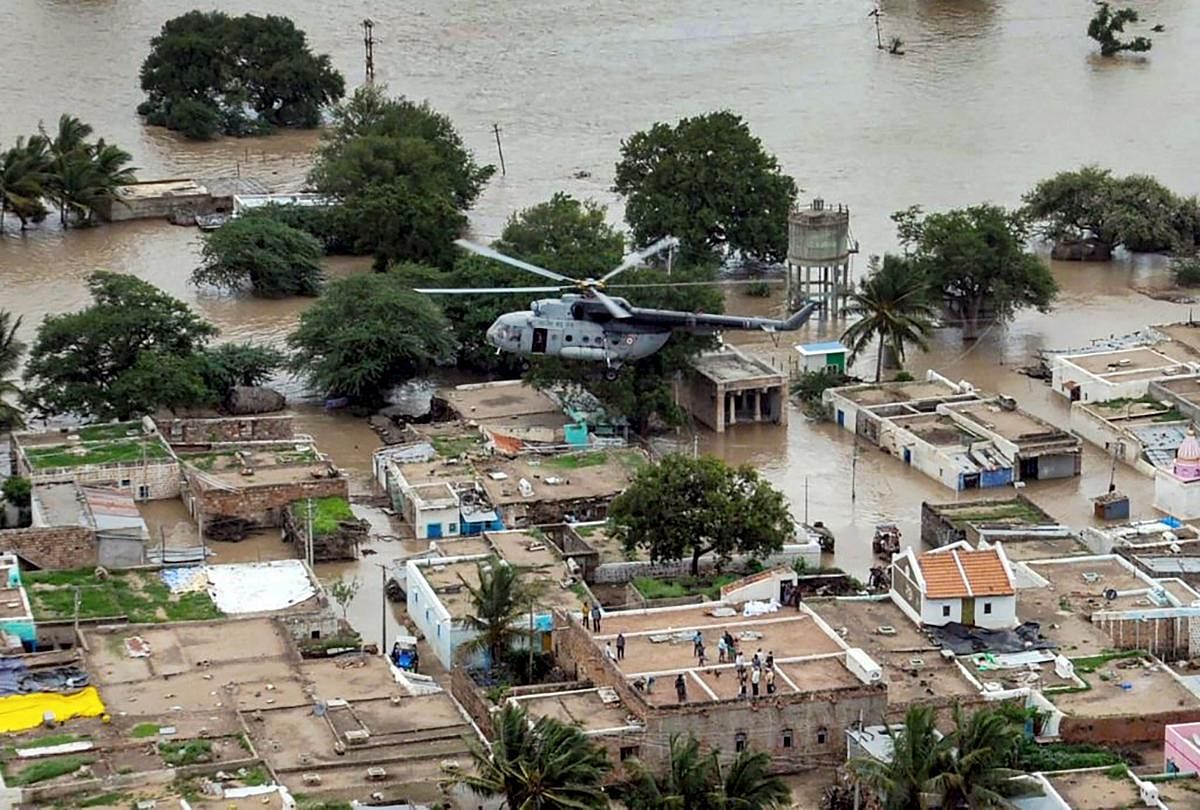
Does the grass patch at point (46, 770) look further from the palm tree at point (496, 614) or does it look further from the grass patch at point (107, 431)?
the grass patch at point (107, 431)

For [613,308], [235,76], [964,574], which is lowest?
[964,574]

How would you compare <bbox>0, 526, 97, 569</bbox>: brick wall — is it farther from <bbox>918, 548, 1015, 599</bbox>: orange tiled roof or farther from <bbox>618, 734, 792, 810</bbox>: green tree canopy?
→ <bbox>618, 734, 792, 810</bbox>: green tree canopy

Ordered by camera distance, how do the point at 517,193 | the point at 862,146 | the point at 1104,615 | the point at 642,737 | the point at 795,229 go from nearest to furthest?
the point at 642,737 → the point at 1104,615 → the point at 795,229 → the point at 517,193 → the point at 862,146

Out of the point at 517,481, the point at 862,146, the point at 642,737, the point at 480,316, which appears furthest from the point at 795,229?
the point at 642,737

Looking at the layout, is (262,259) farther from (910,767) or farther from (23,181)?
(910,767)

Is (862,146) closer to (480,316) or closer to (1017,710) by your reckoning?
(480,316)

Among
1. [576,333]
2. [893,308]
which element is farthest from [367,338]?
[893,308]

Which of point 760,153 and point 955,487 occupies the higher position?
point 760,153

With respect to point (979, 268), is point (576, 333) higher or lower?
lower
